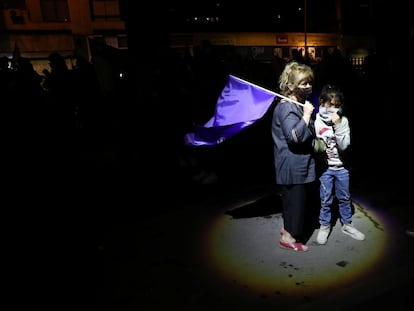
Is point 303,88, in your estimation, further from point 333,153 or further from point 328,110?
point 333,153

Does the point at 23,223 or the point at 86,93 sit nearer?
the point at 23,223

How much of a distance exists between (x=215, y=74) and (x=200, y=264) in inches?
173

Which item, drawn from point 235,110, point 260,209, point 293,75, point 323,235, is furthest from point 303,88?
point 260,209

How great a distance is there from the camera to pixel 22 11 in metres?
21.7

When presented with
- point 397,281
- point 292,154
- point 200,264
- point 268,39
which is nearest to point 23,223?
point 200,264

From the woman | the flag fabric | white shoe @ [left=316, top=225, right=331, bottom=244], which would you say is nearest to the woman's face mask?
the woman

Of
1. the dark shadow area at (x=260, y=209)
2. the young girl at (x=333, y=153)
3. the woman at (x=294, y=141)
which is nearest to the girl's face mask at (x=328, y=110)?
the young girl at (x=333, y=153)

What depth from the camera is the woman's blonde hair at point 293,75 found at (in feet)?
11.8

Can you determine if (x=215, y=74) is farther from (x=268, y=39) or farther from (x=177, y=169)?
(x=268, y=39)

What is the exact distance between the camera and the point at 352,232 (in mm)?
4332

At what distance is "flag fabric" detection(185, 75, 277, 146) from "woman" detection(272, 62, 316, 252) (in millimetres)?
224

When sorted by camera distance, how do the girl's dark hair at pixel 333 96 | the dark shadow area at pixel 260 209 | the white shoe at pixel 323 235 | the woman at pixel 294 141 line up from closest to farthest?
1. the woman at pixel 294 141
2. the girl's dark hair at pixel 333 96
3. the white shoe at pixel 323 235
4. the dark shadow area at pixel 260 209

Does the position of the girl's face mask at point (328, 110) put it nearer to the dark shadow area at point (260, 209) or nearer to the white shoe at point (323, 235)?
the white shoe at point (323, 235)

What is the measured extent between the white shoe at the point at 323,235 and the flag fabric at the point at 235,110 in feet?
5.01
